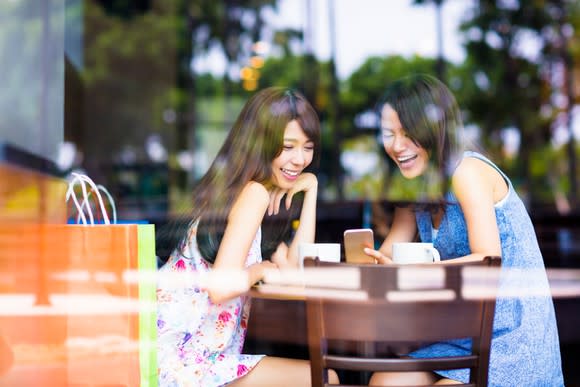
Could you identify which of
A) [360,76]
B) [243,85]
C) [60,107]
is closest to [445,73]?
[360,76]

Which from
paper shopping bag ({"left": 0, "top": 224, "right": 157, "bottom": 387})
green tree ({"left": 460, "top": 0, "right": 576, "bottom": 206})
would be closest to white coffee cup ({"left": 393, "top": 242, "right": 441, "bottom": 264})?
paper shopping bag ({"left": 0, "top": 224, "right": 157, "bottom": 387})

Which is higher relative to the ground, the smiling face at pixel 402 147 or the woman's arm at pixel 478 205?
the smiling face at pixel 402 147

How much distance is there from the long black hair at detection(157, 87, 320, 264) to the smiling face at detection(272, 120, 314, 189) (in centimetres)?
1

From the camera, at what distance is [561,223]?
14.4ft

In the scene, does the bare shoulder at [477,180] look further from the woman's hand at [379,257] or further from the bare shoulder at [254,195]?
the bare shoulder at [254,195]

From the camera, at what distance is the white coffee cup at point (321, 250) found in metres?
1.59

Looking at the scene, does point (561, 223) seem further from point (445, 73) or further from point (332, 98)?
point (332, 98)

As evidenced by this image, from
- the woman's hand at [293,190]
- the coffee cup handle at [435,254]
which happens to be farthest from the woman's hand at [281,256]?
the coffee cup handle at [435,254]

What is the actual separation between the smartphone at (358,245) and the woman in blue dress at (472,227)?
143mm

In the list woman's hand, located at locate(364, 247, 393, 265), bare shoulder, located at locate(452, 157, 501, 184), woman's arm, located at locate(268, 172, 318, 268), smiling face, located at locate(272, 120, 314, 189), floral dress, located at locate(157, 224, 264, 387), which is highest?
smiling face, located at locate(272, 120, 314, 189)

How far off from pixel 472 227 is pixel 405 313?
36 cm

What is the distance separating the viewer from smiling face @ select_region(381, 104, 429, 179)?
1.62 meters

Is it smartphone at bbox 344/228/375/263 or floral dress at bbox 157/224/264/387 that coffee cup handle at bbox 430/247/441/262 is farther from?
floral dress at bbox 157/224/264/387

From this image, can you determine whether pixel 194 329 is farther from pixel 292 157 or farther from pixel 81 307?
pixel 292 157
